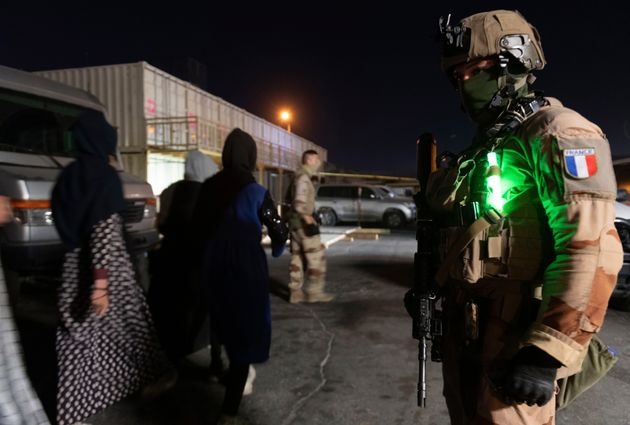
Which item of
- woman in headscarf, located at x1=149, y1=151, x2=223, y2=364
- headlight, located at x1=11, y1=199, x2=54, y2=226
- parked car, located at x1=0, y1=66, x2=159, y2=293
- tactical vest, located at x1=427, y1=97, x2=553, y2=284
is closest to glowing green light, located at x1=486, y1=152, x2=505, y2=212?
tactical vest, located at x1=427, y1=97, x2=553, y2=284

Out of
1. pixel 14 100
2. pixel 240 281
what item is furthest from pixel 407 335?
pixel 14 100

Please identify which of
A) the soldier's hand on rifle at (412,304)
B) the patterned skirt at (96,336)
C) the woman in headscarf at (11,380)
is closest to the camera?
the woman in headscarf at (11,380)

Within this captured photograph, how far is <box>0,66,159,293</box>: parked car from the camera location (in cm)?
424

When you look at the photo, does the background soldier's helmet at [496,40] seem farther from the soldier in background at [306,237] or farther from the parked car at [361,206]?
the parked car at [361,206]

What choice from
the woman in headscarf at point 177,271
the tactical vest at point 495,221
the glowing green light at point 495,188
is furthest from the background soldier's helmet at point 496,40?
the woman in headscarf at point 177,271

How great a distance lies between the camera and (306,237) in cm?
521

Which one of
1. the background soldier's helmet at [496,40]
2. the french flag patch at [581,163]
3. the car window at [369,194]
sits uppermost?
the background soldier's helmet at [496,40]

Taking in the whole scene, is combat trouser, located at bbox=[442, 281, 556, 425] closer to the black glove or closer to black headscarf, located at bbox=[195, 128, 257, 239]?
the black glove

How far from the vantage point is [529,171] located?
134cm

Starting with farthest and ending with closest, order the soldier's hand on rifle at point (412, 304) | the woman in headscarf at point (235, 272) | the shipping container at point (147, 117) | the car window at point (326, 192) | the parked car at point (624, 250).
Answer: the car window at point (326, 192)
the shipping container at point (147, 117)
the parked car at point (624, 250)
the woman in headscarf at point (235, 272)
the soldier's hand on rifle at point (412, 304)

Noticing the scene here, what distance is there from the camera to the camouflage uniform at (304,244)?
16.8 feet

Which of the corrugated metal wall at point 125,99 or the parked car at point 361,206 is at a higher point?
the corrugated metal wall at point 125,99

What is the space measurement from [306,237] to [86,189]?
3102mm

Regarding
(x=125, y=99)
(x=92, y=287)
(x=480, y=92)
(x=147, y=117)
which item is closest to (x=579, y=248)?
(x=480, y=92)
